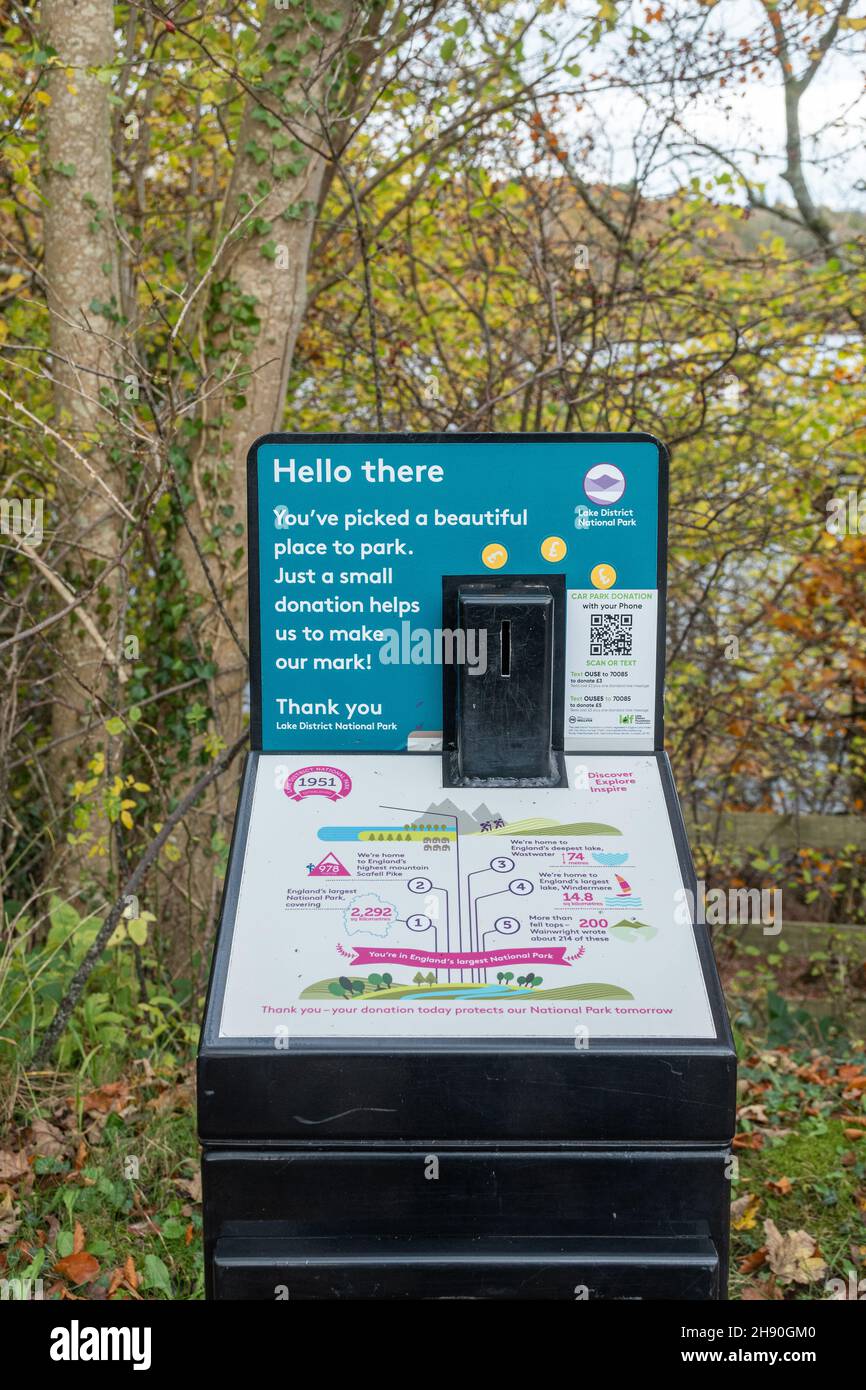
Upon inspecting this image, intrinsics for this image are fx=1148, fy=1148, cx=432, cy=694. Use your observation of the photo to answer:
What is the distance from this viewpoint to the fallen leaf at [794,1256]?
2.88 metres

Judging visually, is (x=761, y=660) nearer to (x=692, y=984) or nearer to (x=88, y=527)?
(x=88, y=527)

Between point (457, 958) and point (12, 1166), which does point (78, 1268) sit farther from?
point (457, 958)

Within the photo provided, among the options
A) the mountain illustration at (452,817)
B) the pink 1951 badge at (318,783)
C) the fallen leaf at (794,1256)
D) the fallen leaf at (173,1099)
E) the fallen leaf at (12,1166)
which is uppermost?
the pink 1951 badge at (318,783)

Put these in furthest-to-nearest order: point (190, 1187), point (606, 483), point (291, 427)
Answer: point (291, 427) < point (190, 1187) < point (606, 483)

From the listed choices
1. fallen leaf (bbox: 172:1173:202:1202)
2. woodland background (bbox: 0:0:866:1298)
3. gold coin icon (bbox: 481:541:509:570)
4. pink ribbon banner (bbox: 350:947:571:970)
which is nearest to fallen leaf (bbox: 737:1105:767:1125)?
woodland background (bbox: 0:0:866:1298)

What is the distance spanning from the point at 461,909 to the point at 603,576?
2.29 ft

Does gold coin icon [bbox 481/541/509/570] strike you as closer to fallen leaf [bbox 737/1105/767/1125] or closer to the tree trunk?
the tree trunk

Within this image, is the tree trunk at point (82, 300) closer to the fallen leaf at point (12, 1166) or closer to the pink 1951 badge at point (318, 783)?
the fallen leaf at point (12, 1166)

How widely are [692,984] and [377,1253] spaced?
Answer: 630 mm

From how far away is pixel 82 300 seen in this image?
4227 mm

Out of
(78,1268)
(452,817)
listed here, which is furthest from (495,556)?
(78,1268)

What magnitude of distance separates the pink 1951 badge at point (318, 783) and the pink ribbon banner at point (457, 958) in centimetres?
33

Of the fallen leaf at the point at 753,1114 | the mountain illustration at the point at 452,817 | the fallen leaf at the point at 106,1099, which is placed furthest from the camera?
the fallen leaf at the point at 753,1114

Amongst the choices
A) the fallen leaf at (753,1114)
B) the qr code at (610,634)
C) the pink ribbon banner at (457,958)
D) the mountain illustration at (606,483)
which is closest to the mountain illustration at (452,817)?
the pink ribbon banner at (457,958)
